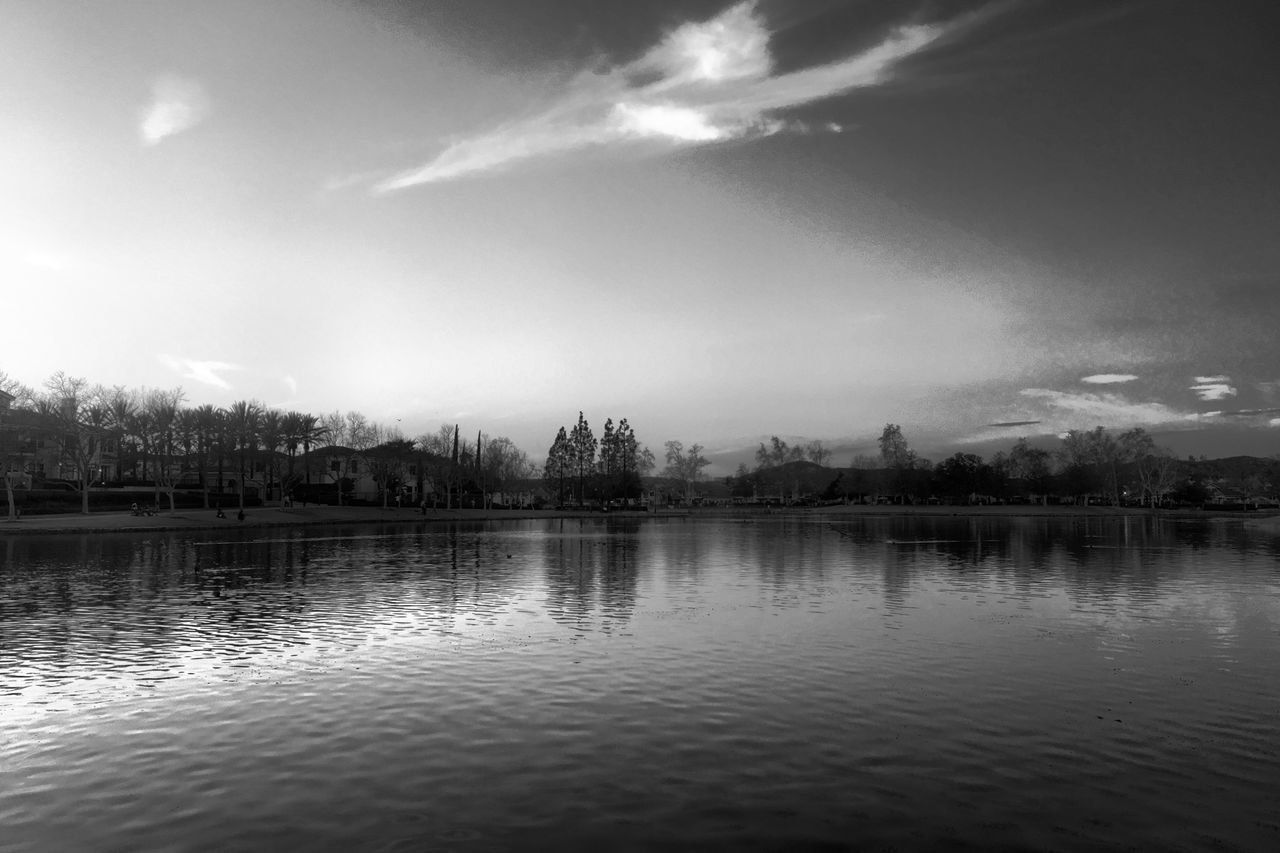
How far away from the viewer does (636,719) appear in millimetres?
13102

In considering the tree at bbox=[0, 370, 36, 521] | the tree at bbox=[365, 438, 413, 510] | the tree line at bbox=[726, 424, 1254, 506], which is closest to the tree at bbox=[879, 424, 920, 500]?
the tree line at bbox=[726, 424, 1254, 506]

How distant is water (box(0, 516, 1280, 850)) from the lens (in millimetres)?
9000

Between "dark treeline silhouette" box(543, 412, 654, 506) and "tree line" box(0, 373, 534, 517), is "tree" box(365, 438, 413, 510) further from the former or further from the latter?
"dark treeline silhouette" box(543, 412, 654, 506)

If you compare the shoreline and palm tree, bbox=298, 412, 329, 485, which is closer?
the shoreline

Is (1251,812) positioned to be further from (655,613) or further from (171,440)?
(171,440)

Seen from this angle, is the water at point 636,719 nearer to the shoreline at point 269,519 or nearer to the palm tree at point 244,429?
the shoreline at point 269,519

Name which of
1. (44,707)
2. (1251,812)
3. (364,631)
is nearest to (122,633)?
(364,631)

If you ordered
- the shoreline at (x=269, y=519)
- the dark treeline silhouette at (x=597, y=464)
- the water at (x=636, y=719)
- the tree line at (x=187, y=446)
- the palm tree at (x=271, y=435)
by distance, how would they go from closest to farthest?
A: the water at (x=636, y=719) < the shoreline at (x=269, y=519) < the tree line at (x=187, y=446) < the palm tree at (x=271, y=435) < the dark treeline silhouette at (x=597, y=464)

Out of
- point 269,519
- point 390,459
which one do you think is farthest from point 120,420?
point 390,459

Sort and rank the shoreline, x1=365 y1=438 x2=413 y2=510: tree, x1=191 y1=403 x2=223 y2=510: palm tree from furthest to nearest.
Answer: x1=365 y1=438 x2=413 y2=510: tree < x1=191 y1=403 x2=223 y2=510: palm tree < the shoreline

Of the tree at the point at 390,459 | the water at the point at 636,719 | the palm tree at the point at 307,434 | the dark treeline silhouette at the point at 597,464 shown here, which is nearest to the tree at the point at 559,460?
the dark treeline silhouette at the point at 597,464

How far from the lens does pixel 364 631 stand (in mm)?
20859

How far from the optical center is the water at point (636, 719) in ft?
29.5

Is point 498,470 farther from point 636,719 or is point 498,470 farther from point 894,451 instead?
point 636,719
